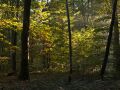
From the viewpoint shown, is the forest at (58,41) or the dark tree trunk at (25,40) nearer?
the dark tree trunk at (25,40)

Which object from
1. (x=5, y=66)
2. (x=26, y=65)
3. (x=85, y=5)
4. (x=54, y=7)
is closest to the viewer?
(x=26, y=65)

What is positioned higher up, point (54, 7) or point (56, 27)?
point (54, 7)

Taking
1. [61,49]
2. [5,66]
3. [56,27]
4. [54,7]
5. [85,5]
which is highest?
[85,5]

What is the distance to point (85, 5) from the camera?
6075cm

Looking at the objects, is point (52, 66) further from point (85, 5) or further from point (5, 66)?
point (85, 5)

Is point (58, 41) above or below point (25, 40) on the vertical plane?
above

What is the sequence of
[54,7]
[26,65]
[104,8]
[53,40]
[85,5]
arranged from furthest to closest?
[85,5] → [54,7] → [53,40] → [104,8] → [26,65]

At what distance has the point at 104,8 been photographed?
2427 cm

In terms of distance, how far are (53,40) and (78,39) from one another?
291 centimetres

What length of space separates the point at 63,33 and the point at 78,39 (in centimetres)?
215

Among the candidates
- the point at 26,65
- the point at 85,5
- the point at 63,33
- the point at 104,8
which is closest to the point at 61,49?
the point at 63,33

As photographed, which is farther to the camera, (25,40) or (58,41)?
(58,41)

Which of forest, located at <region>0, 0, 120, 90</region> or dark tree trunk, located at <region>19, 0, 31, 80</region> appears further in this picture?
forest, located at <region>0, 0, 120, 90</region>

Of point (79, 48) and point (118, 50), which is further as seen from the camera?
point (79, 48)
